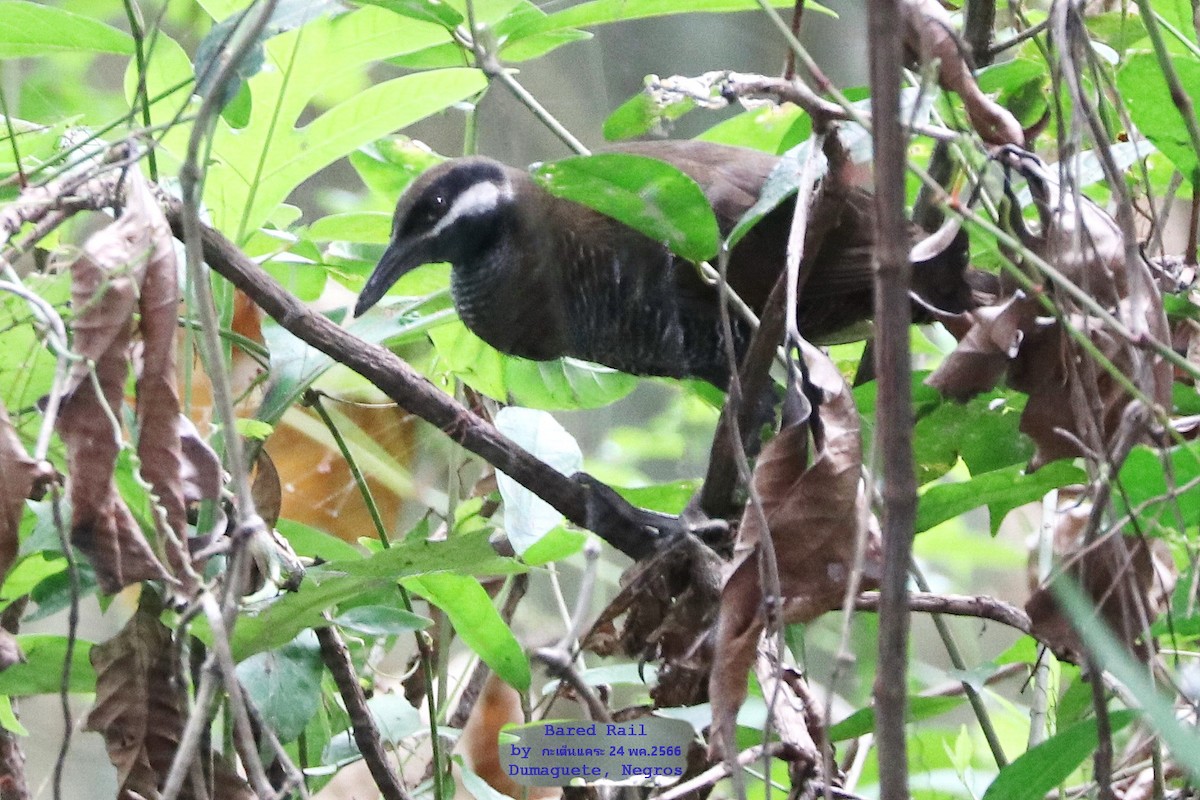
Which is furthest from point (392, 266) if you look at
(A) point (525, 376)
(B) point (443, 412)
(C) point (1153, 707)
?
(C) point (1153, 707)

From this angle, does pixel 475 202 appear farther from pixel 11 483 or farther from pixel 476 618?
pixel 11 483

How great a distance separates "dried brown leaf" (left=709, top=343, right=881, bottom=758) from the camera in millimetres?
518

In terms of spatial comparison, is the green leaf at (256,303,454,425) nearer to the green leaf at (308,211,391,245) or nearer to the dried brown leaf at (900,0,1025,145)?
the green leaf at (308,211,391,245)

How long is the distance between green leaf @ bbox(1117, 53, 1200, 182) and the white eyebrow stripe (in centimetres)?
69

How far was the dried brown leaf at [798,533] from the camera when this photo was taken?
0.52m

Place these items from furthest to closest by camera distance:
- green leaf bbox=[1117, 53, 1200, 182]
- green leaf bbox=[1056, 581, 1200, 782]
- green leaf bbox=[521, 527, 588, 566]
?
1. green leaf bbox=[521, 527, 588, 566]
2. green leaf bbox=[1117, 53, 1200, 182]
3. green leaf bbox=[1056, 581, 1200, 782]

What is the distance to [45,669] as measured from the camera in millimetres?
799

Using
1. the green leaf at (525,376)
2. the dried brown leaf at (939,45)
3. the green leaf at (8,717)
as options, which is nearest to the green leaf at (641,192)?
the dried brown leaf at (939,45)

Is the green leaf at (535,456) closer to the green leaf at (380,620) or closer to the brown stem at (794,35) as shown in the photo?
the green leaf at (380,620)

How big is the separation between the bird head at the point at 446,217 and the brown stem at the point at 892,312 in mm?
787

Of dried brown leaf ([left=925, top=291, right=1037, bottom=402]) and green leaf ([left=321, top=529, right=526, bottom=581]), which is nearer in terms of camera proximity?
dried brown leaf ([left=925, top=291, right=1037, bottom=402])

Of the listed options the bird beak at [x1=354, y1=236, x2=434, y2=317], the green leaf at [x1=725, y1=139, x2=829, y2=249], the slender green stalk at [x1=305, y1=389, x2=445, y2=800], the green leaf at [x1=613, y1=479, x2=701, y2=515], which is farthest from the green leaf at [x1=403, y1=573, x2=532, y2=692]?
the green leaf at [x1=725, y1=139, x2=829, y2=249]

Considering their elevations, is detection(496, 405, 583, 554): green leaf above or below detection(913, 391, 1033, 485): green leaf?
below

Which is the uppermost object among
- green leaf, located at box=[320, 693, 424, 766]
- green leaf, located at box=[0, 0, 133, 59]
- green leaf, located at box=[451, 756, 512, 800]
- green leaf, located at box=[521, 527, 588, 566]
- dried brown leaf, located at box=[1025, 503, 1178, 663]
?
green leaf, located at box=[0, 0, 133, 59]
